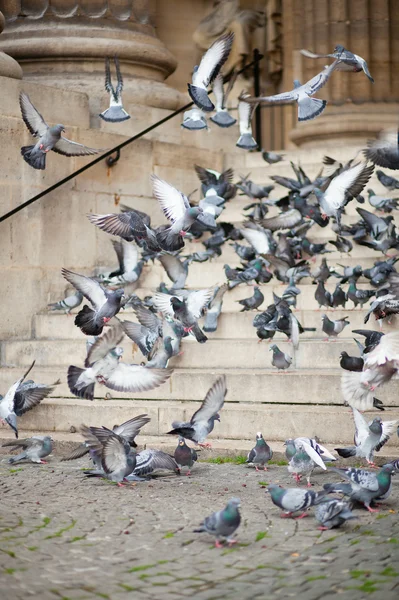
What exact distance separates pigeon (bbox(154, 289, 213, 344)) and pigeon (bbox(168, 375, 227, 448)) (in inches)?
53.7

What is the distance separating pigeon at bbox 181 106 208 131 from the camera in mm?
11734

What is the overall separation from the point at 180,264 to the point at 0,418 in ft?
7.44

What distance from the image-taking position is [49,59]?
1333cm

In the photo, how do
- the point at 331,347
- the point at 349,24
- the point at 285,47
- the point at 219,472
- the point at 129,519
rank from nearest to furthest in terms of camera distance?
the point at 129,519 < the point at 219,472 < the point at 331,347 < the point at 349,24 < the point at 285,47

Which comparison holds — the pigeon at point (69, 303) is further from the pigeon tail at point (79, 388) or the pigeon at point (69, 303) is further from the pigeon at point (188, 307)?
the pigeon tail at point (79, 388)

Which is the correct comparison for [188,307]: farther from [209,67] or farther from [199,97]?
[209,67]

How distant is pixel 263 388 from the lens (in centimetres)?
921

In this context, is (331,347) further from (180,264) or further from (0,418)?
(0,418)

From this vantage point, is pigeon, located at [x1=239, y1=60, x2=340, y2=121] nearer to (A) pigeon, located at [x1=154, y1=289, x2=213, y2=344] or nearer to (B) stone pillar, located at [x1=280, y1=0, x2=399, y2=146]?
(A) pigeon, located at [x1=154, y1=289, x2=213, y2=344]

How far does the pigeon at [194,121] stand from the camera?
11734 mm

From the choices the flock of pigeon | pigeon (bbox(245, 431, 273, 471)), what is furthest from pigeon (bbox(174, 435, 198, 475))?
pigeon (bbox(245, 431, 273, 471))

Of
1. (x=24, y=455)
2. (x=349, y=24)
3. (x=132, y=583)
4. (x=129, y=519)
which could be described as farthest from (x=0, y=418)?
(x=349, y=24)

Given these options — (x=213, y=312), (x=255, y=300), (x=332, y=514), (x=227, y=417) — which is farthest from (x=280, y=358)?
(x=332, y=514)

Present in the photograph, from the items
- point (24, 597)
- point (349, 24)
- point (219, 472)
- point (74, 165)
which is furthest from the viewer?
point (349, 24)
